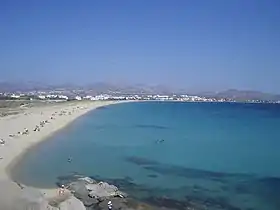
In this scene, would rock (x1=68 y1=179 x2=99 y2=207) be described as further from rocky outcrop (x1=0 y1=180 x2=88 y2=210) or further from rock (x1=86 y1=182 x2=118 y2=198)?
rocky outcrop (x1=0 y1=180 x2=88 y2=210)

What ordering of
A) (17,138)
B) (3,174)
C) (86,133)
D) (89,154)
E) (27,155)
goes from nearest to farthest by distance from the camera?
1. (3,174)
2. (27,155)
3. (89,154)
4. (17,138)
5. (86,133)

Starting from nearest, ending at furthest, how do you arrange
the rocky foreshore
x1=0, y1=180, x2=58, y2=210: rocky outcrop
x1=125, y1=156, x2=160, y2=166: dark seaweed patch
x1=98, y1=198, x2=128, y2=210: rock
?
1. x1=0, y1=180, x2=58, y2=210: rocky outcrop
2. the rocky foreshore
3. x1=98, y1=198, x2=128, y2=210: rock
4. x1=125, y1=156, x2=160, y2=166: dark seaweed patch

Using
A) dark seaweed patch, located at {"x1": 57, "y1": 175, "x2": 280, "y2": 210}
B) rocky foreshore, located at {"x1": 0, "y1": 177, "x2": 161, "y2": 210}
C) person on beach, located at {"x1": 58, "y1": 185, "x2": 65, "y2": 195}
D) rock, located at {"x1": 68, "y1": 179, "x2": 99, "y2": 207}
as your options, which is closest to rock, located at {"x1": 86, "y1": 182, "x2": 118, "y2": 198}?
rocky foreshore, located at {"x1": 0, "y1": 177, "x2": 161, "y2": 210}

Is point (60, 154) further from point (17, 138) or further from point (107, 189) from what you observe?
point (107, 189)

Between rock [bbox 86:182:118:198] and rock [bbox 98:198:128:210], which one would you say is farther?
rock [bbox 86:182:118:198]

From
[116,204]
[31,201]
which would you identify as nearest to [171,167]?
[116,204]

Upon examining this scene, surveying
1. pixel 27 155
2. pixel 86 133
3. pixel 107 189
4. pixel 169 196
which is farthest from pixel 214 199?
pixel 86 133

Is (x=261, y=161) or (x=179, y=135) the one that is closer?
(x=261, y=161)

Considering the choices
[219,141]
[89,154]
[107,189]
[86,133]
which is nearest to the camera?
[107,189]

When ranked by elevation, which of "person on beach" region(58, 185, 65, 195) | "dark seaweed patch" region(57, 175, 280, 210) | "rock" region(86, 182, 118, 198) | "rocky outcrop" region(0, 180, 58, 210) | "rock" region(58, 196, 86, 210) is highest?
"rocky outcrop" region(0, 180, 58, 210)
